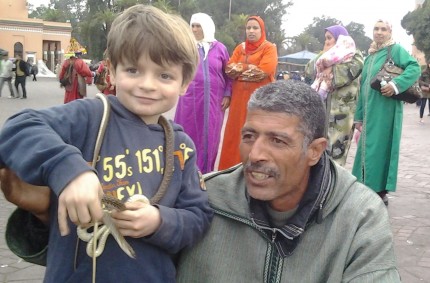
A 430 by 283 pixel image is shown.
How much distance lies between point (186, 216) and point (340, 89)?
4.57m

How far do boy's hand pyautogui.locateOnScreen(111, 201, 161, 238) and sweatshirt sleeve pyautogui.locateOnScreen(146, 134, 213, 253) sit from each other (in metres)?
0.04

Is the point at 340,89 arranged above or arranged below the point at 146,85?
below

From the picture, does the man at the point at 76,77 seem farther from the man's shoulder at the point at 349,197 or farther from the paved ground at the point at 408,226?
the man's shoulder at the point at 349,197

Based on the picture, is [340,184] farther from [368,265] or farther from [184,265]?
[184,265]

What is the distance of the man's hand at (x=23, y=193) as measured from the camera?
1599 mm

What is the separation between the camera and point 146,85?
1.77m

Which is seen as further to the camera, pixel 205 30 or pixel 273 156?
pixel 205 30

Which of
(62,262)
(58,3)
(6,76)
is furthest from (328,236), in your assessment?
(58,3)

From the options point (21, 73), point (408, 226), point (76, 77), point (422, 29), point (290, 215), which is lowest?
point (21, 73)

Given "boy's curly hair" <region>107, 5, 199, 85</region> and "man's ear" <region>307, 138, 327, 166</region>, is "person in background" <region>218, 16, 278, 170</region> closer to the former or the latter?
"man's ear" <region>307, 138, 327, 166</region>

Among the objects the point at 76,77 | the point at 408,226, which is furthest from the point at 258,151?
the point at 76,77

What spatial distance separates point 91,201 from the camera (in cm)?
139

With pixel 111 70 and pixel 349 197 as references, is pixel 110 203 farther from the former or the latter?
pixel 349 197

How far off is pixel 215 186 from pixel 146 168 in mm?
407
